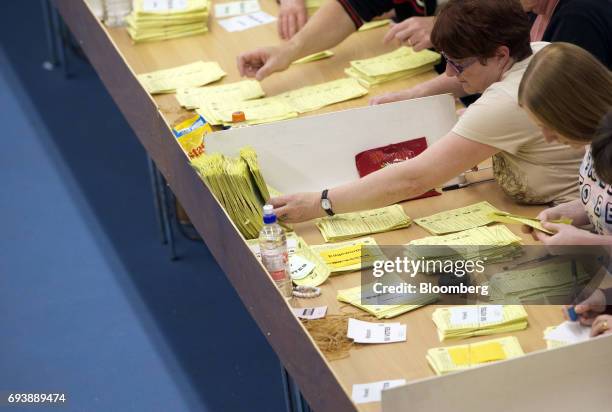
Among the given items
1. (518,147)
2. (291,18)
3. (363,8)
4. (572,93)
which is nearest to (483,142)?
(518,147)

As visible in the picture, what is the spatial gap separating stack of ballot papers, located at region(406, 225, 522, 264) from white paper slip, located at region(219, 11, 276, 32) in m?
2.11

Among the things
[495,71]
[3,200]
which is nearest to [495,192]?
[495,71]

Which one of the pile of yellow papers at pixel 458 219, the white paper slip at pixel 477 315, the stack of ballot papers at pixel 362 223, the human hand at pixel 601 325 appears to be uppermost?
the human hand at pixel 601 325

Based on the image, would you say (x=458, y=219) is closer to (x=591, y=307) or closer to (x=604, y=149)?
(x=591, y=307)

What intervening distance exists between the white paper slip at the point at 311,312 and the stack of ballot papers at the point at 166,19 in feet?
7.36

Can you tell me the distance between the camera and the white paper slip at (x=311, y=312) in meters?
2.71

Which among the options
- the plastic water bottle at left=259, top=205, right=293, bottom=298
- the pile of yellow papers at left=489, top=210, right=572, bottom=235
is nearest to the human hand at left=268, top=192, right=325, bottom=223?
the plastic water bottle at left=259, top=205, right=293, bottom=298

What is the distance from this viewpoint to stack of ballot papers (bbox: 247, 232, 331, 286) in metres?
2.90

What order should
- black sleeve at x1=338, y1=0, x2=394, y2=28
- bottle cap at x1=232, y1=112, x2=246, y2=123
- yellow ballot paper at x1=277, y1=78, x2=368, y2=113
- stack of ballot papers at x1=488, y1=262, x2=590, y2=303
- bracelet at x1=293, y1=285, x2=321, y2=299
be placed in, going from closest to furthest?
stack of ballot papers at x1=488, y1=262, x2=590, y2=303 < bracelet at x1=293, y1=285, x2=321, y2=299 < bottle cap at x1=232, y1=112, x2=246, y2=123 < yellow ballot paper at x1=277, y1=78, x2=368, y2=113 < black sleeve at x1=338, y1=0, x2=394, y2=28

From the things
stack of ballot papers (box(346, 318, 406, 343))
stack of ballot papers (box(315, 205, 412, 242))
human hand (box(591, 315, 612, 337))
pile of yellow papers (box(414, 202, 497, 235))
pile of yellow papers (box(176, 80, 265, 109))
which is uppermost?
pile of yellow papers (box(176, 80, 265, 109))

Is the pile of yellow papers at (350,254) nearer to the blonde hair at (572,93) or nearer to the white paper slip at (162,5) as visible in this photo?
the blonde hair at (572,93)

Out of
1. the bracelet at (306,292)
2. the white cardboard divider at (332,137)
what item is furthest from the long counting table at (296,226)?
the white cardboard divider at (332,137)

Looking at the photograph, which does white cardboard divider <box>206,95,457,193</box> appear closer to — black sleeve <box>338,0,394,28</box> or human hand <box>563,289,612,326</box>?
black sleeve <box>338,0,394,28</box>

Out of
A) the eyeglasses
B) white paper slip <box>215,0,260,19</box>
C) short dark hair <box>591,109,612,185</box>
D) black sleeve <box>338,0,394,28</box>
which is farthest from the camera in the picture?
white paper slip <box>215,0,260,19</box>
